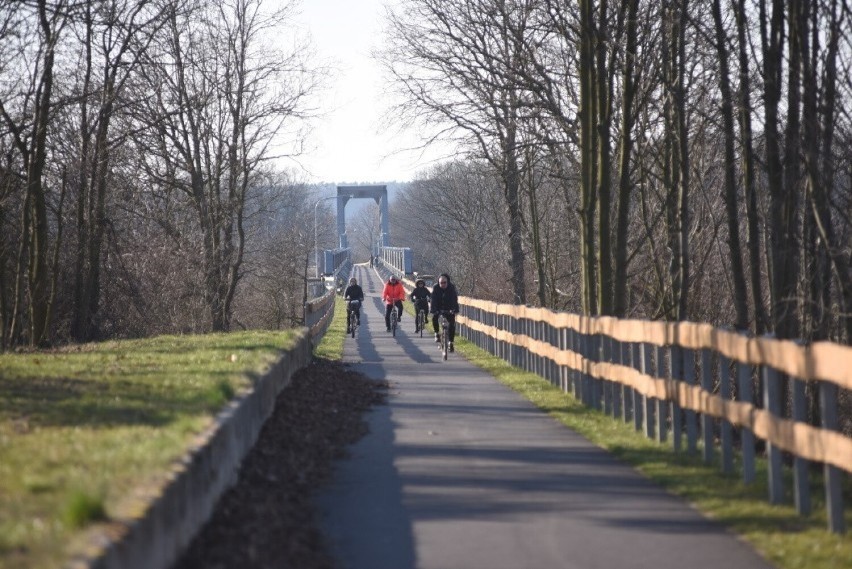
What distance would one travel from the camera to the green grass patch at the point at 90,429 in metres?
6.38

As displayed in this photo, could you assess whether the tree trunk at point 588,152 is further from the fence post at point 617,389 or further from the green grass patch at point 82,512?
the green grass patch at point 82,512

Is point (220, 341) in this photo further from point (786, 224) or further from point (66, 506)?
point (66, 506)

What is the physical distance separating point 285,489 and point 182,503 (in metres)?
3.08

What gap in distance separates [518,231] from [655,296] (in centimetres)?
1666

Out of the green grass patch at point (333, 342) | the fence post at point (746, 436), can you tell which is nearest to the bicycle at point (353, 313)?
the green grass patch at point (333, 342)

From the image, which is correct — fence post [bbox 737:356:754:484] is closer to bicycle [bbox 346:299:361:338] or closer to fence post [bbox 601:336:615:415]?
fence post [bbox 601:336:615:415]

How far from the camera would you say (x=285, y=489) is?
10.5 metres

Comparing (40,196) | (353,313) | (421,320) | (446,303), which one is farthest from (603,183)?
(421,320)

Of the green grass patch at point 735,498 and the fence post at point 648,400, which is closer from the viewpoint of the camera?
the green grass patch at point 735,498

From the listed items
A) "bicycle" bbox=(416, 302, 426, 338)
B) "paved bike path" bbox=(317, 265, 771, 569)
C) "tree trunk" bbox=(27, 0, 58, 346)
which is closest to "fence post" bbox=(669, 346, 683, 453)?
"paved bike path" bbox=(317, 265, 771, 569)

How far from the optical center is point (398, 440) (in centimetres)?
1401

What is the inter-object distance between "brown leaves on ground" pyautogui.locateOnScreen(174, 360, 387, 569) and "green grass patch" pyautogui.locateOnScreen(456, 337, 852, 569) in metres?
2.47

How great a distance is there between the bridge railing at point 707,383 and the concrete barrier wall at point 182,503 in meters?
3.68

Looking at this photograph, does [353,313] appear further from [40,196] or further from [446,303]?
[40,196]
